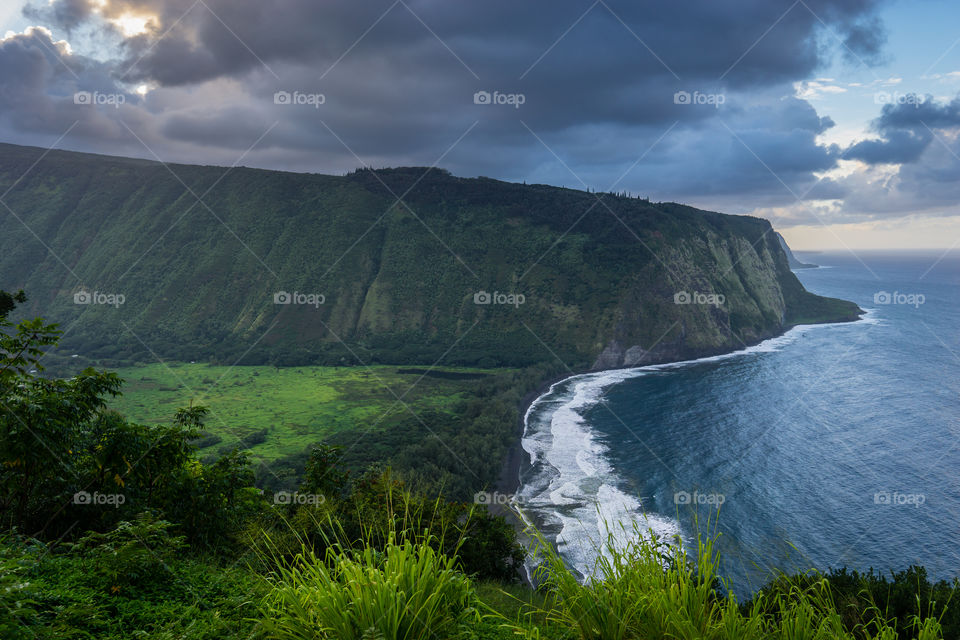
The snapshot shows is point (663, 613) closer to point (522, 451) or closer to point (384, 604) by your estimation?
point (384, 604)

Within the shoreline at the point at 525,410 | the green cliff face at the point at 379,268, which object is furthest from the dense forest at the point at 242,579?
the green cliff face at the point at 379,268

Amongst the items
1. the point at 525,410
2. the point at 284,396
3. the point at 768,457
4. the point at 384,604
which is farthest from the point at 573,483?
the point at 284,396

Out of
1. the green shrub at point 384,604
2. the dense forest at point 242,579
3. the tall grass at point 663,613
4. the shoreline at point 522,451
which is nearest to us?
the green shrub at point 384,604

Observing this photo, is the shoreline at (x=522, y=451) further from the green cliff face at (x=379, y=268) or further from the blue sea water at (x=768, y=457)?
the green cliff face at (x=379, y=268)

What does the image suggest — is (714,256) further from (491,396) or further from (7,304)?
(7,304)

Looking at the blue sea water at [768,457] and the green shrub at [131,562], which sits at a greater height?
the green shrub at [131,562]

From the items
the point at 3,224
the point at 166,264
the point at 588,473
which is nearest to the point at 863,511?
the point at 588,473
